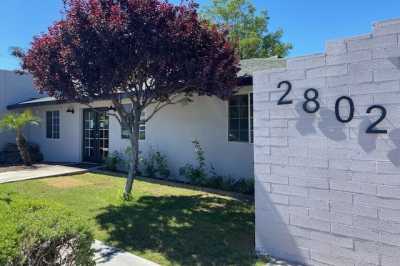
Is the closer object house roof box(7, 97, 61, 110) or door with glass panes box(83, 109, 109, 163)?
door with glass panes box(83, 109, 109, 163)

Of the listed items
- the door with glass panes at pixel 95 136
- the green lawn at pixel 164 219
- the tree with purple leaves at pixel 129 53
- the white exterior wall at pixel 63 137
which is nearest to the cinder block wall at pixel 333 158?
the green lawn at pixel 164 219

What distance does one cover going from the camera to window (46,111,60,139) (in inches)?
689

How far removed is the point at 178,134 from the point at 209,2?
25.8 meters

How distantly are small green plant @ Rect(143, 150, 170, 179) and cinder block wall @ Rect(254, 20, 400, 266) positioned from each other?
690 centimetres

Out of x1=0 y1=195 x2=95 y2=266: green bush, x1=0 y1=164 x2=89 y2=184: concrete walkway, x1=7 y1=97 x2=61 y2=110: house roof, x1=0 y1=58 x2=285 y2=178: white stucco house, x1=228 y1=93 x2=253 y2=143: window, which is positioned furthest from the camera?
x1=7 y1=97 x2=61 y2=110: house roof

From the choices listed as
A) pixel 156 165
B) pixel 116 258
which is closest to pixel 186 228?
pixel 116 258

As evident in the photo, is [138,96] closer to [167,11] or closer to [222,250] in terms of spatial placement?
[167,11]

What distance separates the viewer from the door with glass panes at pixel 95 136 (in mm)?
14797

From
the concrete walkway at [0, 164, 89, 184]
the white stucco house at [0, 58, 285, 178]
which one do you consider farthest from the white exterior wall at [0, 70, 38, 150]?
the concrete walkway at [0, 164, 89, 184]

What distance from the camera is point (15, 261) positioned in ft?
9.37

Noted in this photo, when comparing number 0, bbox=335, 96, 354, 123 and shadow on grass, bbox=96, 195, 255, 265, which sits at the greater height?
number 0, bbox=335, 96, 354, 123

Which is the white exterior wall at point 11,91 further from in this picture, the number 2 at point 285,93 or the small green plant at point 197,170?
the number 2 at point 285,93

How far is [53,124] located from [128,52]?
1227cm

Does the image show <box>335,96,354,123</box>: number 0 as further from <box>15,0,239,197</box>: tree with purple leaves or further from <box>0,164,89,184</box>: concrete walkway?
<box>0,164,89,184</box>: concrete walkway
